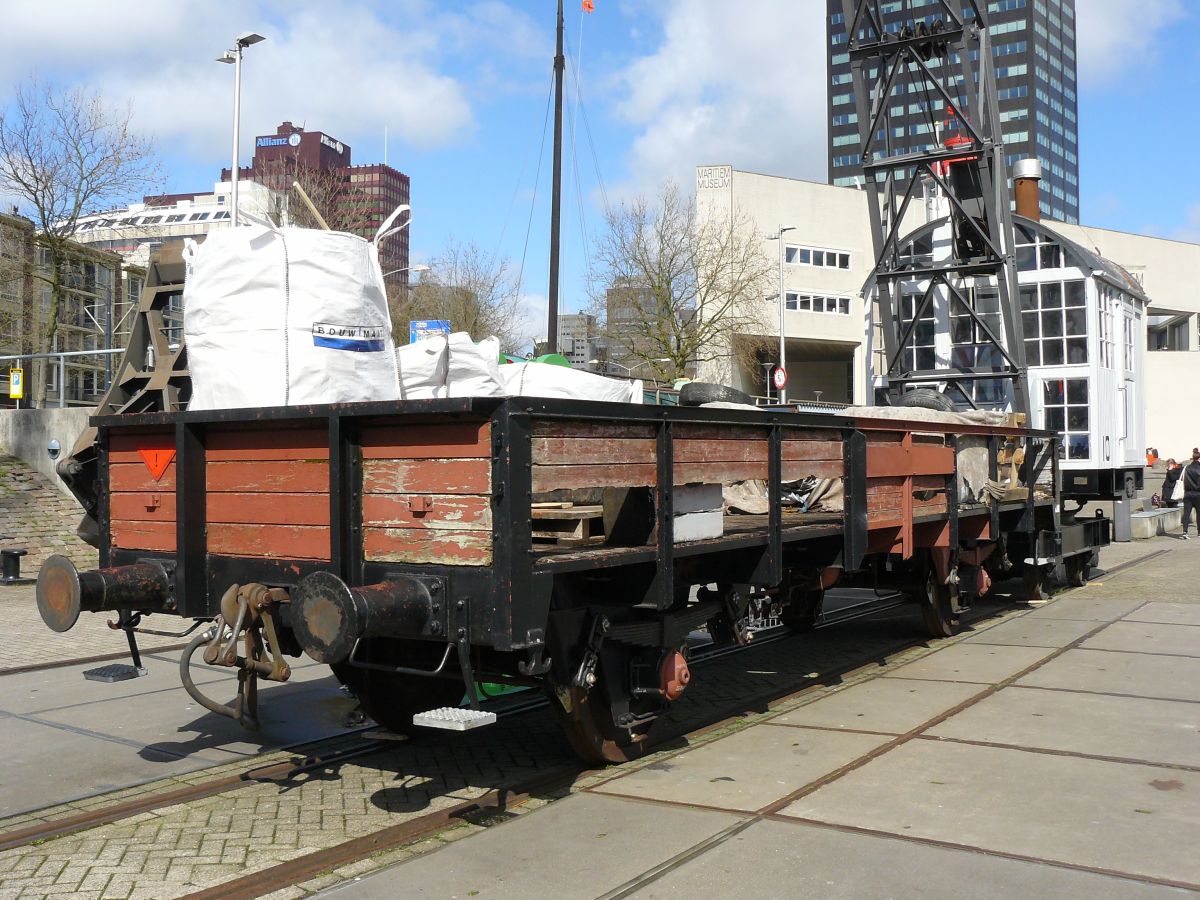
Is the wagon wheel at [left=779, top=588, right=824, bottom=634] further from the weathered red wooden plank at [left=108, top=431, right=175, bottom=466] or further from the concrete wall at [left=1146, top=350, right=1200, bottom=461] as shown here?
the concrete wall at [left=1146, top=350, right=1200, bottom=461]

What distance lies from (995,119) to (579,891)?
47.0ft

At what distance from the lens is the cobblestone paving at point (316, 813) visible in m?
4.19

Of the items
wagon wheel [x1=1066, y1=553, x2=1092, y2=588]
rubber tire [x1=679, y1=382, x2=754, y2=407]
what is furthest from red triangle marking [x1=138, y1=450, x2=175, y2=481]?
wagon wheel [x1=1066, y1=553, x2=1092, y2=588]

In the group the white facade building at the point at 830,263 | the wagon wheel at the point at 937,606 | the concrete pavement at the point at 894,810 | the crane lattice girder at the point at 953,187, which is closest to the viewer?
the concrete pavement at the point at 894,810

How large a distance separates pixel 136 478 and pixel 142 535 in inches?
11.0

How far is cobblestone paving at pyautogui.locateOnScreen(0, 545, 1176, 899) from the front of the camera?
4.19m

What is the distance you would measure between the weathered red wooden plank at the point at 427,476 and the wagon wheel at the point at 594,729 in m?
1.19

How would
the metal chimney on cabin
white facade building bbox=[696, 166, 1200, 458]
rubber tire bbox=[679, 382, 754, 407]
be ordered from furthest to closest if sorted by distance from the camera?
white facade building bbox=[696, 166, 1200, 458] → the metal chimney on cabin → rubber tire bbox=[679, 382, 754, 407]

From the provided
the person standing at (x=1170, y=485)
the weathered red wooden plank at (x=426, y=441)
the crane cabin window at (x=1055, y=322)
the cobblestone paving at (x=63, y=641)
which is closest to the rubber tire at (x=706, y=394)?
the weathered red wooden plank at (x=426, y=441)

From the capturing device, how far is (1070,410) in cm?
1580

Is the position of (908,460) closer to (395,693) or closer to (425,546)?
(395,693)

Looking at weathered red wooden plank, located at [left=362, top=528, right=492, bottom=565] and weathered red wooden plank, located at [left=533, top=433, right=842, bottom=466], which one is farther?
weathered red wooden plank, located at [left=533, top=433, right=842, bottom=466]

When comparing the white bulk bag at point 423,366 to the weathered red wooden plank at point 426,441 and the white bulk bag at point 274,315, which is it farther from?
the weathered red wooden plank at point 426,441

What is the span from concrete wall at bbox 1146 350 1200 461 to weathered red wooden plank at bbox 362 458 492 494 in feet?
168
